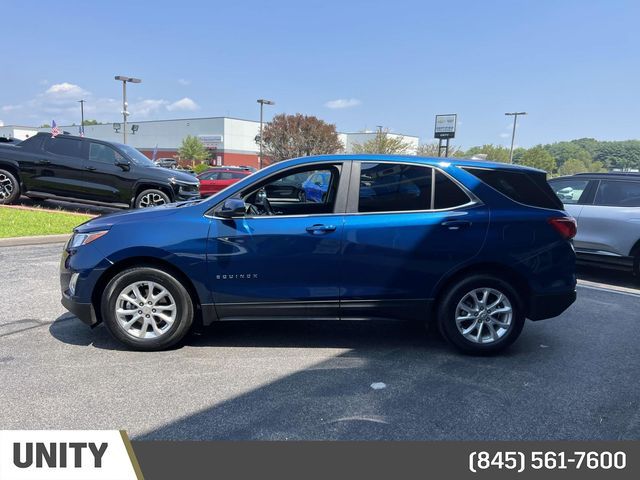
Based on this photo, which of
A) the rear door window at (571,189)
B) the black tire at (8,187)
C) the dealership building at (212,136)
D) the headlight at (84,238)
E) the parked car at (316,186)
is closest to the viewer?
the headlight at (84,238)

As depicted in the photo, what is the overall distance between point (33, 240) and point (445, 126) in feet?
120

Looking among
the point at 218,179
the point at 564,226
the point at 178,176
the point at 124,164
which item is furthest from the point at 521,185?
the point at 218,179

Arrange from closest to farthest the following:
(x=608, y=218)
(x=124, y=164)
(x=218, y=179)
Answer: (x=608, y=218)
(x=124, y=164)
(x=218, y=179)

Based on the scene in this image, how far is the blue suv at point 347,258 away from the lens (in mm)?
4008

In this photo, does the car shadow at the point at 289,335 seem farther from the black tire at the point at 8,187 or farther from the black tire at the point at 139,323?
the black tire at the point at 8,187

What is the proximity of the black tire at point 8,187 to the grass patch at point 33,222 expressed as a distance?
2.23 ft

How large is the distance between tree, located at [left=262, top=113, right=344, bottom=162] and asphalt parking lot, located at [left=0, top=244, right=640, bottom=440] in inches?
2063

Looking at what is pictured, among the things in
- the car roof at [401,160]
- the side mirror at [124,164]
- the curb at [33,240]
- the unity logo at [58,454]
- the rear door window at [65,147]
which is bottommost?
the unity logo at [58,454]

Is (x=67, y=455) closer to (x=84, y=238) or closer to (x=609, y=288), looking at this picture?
(x=84, y=238)

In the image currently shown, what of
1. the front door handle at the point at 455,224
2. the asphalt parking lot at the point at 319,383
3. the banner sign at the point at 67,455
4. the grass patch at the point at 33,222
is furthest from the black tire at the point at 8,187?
the front door handle at the point at 455,224

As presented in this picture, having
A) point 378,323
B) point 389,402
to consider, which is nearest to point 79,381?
point 389,402

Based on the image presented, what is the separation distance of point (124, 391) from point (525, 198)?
145 inches

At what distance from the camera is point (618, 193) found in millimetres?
7398

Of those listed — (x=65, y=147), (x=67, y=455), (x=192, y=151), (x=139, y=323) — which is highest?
(x=192, y=151)
